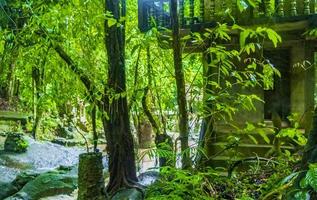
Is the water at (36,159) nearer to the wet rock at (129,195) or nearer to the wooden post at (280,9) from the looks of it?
the wet rock at (129,195)

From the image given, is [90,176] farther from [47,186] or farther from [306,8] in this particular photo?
[306,8]

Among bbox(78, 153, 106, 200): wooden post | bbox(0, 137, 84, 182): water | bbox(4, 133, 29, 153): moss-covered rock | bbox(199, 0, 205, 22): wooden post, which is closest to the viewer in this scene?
bbox(78, 153, 106, 200): wooden post

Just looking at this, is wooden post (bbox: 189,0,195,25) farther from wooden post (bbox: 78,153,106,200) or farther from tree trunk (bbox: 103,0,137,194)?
wooden post (bbox: 78,153,106,200)

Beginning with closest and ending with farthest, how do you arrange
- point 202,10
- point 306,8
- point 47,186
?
point 47,186 → point 306,8 → point 202,10

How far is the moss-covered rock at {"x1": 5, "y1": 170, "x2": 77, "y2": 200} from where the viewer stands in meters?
4.75

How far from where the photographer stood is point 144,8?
6.12m

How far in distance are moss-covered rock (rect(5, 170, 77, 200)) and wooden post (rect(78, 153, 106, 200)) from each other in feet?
7.17

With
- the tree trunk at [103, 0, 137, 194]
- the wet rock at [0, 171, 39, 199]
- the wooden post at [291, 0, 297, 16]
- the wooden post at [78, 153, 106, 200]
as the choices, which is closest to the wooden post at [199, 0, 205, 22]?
the wooden post at [291, 0, 297, 16]

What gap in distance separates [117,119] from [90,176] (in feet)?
2.76

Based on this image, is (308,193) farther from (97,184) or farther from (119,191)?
(119,191)

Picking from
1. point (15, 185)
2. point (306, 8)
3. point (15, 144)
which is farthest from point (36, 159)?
point (306, 8)

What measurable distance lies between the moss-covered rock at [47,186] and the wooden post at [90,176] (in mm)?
2185

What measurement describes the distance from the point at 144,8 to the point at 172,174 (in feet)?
15.8

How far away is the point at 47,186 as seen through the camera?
5.04 meters
